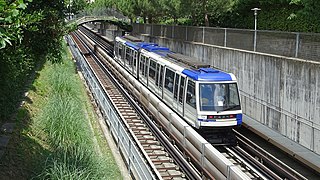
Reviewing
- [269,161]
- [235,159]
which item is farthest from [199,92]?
[269,161]

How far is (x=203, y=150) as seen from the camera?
10.3 metres

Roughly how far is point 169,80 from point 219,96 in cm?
352

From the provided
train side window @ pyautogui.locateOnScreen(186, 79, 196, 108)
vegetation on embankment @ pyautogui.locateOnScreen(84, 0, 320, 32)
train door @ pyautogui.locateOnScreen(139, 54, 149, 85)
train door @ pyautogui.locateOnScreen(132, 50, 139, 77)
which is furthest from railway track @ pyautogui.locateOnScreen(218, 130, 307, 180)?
vegetation on embankment @ pyautogui.locateOnScreen(84, 0, 320, 32)

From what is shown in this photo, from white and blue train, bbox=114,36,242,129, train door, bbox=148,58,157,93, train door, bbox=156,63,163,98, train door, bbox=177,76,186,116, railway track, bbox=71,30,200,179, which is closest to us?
railway track, bbox=71,30,200,179

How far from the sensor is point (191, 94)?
1369 centimetres

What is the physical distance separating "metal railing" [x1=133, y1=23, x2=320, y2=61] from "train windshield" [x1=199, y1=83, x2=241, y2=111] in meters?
3.47

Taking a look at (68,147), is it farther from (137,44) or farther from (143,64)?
(137,44)

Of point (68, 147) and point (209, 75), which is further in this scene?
point (209, 75)

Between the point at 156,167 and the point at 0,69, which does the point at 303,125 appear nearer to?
the point at 156,167

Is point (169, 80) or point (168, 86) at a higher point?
point (169, 80)

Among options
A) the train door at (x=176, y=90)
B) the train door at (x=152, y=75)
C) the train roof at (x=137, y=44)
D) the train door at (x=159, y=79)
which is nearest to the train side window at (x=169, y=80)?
the train door at (x=176, y=90)

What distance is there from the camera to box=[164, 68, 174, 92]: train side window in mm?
16022

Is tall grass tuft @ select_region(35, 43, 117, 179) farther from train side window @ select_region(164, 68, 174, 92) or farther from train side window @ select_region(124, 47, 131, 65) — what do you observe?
train side window @ select_region(124, 47, 131, 65)

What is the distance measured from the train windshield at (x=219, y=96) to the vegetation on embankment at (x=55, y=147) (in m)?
3.71
